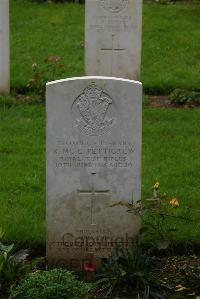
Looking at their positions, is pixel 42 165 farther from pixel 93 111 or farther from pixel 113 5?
pixel 113 5

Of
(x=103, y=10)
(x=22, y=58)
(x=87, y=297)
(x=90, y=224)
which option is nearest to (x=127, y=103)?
(x=90, y=224)

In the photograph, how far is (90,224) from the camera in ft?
20.6

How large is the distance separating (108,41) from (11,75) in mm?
1537

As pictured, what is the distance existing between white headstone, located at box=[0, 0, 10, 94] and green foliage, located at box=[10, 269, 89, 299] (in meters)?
5.61

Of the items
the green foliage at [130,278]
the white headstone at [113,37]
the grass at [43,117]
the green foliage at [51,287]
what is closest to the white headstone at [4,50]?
the grass at [43,117]

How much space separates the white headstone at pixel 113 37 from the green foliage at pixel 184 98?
77 centimetres

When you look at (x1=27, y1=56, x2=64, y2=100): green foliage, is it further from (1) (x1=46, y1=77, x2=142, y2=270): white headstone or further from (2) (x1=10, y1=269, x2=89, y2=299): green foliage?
(2) (x1=10, y1=269, x2=89, y2=299): green foliage

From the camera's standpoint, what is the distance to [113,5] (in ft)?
36.4

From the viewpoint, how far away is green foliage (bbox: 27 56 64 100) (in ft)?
36.2

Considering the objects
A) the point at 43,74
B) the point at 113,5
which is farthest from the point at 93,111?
the point at 43,74

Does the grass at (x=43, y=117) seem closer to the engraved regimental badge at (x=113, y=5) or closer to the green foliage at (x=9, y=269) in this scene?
the green foliage at (x=9, y=269)

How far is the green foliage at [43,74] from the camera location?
435 inches

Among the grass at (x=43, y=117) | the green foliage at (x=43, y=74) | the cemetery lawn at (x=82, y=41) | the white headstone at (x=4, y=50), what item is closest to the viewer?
the grass at (x=43, y=117)

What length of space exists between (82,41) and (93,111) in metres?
7.72
